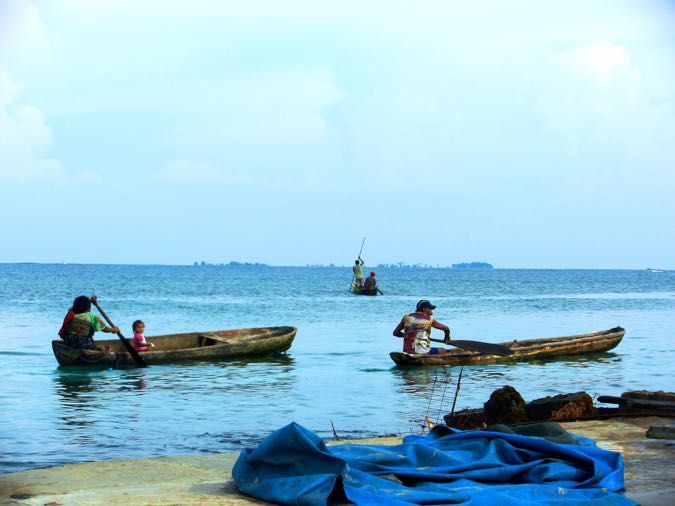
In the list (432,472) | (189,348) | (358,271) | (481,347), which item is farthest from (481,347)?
(358,271)

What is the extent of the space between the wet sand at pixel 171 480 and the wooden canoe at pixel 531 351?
8.21 metres

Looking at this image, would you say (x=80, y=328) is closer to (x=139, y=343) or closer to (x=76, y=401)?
(x=139, y=343)

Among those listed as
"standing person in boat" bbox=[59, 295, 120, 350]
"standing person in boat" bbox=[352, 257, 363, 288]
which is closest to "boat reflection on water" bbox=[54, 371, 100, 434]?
"standing person in boat" bbox=[59, 295, 120, 350]

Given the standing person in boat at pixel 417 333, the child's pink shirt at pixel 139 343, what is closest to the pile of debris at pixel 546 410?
the standing person in boat at pixel 417 333

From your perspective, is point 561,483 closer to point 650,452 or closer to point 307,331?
point 650,452

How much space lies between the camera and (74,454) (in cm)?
909

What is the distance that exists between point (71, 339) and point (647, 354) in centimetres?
1248

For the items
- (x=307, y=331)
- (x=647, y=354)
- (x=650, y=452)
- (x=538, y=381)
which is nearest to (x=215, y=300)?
(x=307, y=331)

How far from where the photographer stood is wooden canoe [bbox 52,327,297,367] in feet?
51.6

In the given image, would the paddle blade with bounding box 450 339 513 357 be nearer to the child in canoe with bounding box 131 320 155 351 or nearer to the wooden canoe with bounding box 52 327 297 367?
the wooden canoe with bounding box 52 327 297 367

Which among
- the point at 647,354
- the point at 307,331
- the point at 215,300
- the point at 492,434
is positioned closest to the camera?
the point at 492,434

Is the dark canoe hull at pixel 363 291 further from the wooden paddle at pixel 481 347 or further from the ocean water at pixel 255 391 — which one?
the wooden paddle at pixel 481 347

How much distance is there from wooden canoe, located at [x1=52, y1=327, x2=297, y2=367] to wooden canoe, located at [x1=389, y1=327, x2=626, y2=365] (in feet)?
10.4

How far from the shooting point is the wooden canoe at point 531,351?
1533 centimetres
